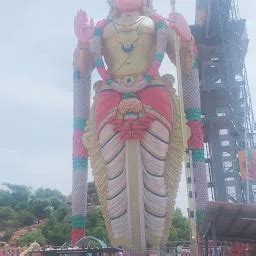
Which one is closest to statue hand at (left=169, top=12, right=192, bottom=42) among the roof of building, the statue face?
the statue face

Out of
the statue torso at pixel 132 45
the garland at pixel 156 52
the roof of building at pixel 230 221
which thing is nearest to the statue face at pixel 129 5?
the statue torso at pixel 132 45

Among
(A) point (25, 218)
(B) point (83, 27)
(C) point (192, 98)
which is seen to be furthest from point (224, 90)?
(A) point (25, 218)

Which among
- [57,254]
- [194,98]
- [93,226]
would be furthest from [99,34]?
[93,226]

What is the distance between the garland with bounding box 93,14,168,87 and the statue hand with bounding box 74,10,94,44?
0.54 feet

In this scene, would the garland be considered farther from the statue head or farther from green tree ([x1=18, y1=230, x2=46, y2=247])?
green tree ([x1=18, y1=230, x2=46, y2=247])

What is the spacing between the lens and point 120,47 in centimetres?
1137

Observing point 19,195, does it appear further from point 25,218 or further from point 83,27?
point 83,27

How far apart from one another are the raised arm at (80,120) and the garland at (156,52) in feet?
0.80

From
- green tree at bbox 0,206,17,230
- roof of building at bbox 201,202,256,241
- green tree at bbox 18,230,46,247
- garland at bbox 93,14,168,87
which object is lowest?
roof of building at bbox 201,202,256,241

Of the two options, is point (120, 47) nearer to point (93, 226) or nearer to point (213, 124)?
point (213, 124)

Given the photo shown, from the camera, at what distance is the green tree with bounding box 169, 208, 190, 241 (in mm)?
23878

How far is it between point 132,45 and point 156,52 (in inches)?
22.2

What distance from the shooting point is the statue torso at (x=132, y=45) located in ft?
37.0

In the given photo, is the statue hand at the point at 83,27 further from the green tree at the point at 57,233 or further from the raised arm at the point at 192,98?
the green tree at the point at 57,233
